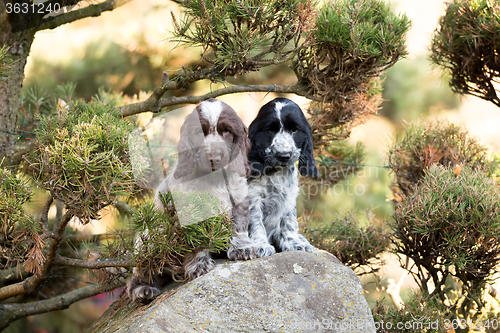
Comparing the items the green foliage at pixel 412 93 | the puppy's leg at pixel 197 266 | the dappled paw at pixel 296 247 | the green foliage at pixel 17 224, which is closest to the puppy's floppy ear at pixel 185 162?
the puppy's leg at pixel 197 266

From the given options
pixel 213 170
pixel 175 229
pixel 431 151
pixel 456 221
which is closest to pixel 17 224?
pixel 175 229

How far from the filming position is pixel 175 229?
7.63 feet

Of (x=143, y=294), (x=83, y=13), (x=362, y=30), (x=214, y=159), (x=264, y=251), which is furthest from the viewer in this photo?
(x=83, y=13)

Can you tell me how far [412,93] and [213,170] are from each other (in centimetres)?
696

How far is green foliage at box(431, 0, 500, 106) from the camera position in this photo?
390 cm

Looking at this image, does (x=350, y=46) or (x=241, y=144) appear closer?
(x=241, y=144)

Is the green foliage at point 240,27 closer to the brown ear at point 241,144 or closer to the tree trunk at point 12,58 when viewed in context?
the brown ear at point 241,144

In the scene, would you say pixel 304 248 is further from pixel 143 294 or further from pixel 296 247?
pixel 143 294

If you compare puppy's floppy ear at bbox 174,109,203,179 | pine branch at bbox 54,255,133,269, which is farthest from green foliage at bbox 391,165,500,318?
pine branch at bbox 54,255,133,269

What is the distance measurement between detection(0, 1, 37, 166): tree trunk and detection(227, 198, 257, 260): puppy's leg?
181cm

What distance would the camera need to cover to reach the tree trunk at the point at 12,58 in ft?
11.7

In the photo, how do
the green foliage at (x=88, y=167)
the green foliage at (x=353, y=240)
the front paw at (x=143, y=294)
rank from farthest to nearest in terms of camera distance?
the green foliage at (x=353, y=240) < the front paw at (x=143, y=294) < the green foliage at (x=88, y=167)

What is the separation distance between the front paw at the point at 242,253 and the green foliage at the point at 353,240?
1318mm

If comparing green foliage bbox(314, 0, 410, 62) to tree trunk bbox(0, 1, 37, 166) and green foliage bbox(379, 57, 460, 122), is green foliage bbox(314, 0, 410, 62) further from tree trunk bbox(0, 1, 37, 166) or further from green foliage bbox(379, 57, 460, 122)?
green foliage bbox(379, 57, 460, 122)
